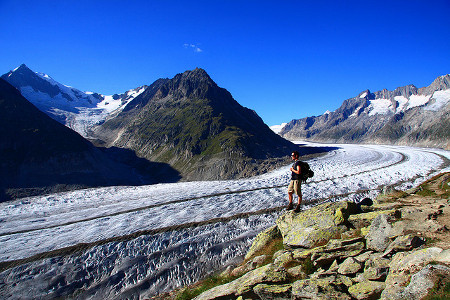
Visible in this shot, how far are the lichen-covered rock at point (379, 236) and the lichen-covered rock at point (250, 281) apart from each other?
11.5ft

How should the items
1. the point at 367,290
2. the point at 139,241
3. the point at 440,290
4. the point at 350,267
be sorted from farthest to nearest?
the point at 139,241
the point at 350,267
the point at 367,290
the point at 440,290

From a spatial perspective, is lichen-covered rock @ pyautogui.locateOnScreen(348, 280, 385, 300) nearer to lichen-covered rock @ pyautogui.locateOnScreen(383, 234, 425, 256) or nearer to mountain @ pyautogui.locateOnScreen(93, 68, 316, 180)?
lichen-covered rock @ pyautogui.locateOnScreen(383, 234, 425, 256)

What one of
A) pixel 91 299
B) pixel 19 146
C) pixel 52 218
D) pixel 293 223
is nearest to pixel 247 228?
pixel 293 223

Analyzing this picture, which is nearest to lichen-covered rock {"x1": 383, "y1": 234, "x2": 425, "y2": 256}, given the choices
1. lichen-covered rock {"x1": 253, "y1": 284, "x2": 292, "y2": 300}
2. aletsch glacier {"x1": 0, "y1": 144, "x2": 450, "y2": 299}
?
lichen-covered rock {"x1": 253, "y1": 284, "x2": 292, "y2": 300}

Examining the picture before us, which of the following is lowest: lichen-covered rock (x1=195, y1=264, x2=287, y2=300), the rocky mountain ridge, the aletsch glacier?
the aletsch glacier

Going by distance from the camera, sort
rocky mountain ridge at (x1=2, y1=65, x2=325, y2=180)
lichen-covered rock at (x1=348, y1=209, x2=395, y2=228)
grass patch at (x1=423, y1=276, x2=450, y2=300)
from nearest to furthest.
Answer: grass patch at (x1=423, y1=276, x2=450, y2=300) → lichen-covered rock at (x1=348, y1=209, x2=395, y2=228) → rocky mountain ridge at (x1=2, y1=65, x2=325, y2=180)

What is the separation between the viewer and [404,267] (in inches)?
270

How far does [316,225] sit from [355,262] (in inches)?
177

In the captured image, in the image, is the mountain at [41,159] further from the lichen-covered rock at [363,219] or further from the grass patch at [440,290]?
the grass patch at [440,290]

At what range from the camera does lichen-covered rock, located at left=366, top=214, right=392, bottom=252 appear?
8.90 meters

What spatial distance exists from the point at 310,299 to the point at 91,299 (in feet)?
46.3

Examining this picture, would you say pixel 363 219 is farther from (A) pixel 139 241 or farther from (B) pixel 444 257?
(A) pixel 139 241

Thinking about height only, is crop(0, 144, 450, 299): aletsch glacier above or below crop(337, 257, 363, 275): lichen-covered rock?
below

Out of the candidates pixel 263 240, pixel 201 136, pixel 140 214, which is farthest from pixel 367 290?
pixel 201 136
